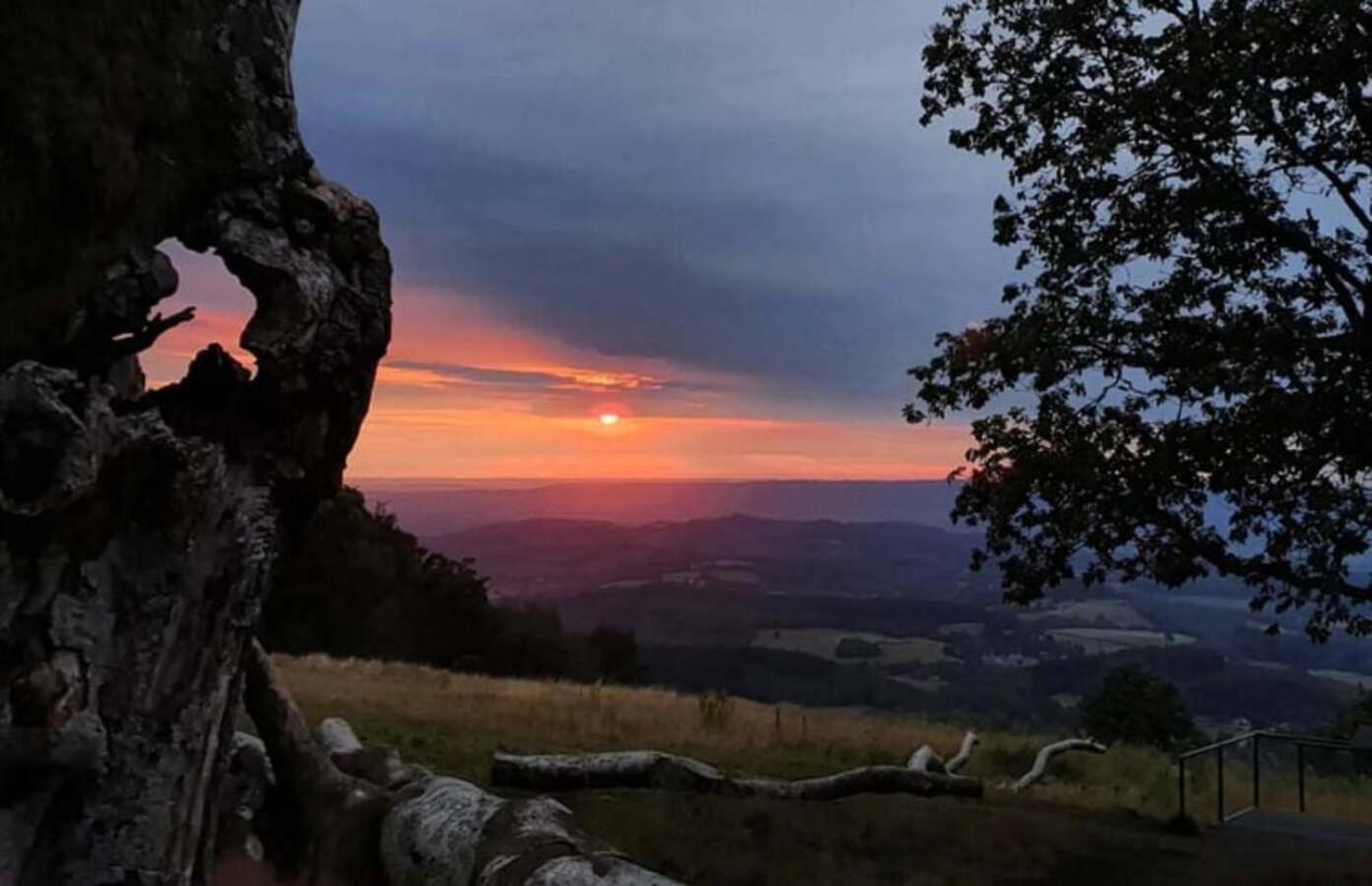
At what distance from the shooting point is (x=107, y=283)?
4.71 metres

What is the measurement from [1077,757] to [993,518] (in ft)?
30.1

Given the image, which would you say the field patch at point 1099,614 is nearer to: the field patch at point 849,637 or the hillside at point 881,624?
the hillside at point 881,624

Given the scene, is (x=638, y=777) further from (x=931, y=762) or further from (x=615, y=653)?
(x=615, y=653)

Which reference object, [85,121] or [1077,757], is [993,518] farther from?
[85,121]

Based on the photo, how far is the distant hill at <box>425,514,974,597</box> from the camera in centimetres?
9538

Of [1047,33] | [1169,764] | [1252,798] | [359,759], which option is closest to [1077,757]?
[1169,764]

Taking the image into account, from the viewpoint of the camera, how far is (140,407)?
191 inches

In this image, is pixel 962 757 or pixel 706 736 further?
pixel 706 736

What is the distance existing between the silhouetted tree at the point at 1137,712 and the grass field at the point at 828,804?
5.58 meters

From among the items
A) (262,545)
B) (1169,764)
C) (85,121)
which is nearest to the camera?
(85,121)

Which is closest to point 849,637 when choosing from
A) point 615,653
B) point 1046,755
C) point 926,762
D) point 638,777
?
point 615,653

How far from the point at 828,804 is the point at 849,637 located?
6882cm

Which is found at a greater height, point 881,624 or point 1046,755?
point 1046,755

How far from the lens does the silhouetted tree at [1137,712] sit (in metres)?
29.5
